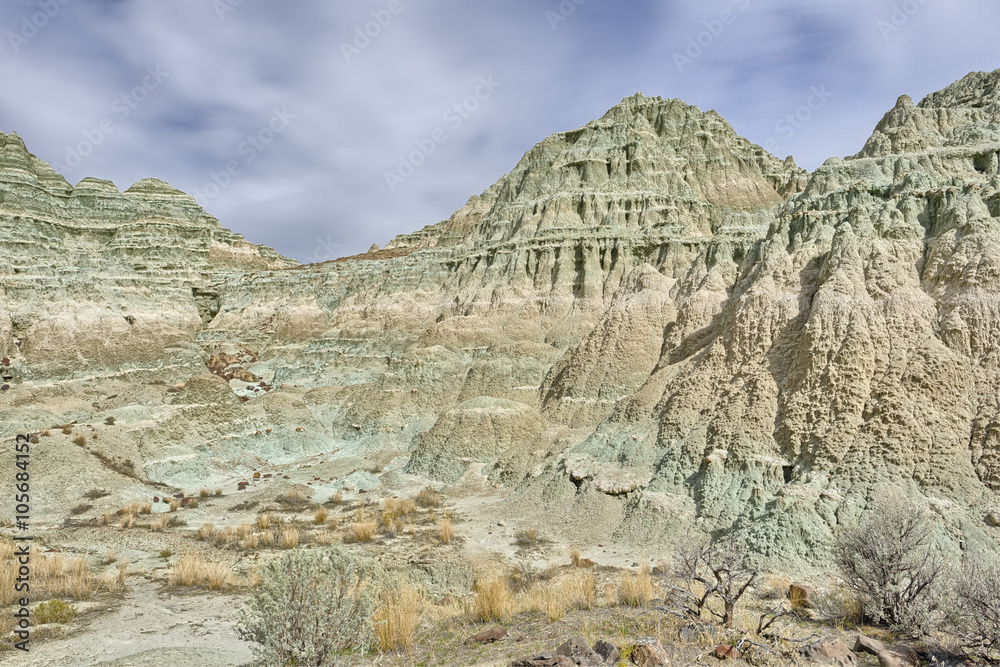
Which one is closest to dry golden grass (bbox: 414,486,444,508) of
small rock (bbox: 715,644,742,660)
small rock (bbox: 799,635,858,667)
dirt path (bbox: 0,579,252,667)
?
dirt path (bbox: 0,579,252,667)

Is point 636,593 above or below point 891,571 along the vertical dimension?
below

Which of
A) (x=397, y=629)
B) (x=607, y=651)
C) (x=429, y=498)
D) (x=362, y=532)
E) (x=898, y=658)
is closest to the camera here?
(x=607, y=651)

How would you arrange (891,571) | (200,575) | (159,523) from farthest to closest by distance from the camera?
(159,523) < (200,575) < (891,571)

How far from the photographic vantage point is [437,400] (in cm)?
3177

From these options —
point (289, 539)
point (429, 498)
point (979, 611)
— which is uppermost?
point (979, 611)

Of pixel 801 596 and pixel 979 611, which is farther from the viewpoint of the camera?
pixel 801 596

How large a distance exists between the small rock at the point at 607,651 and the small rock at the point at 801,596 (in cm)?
510

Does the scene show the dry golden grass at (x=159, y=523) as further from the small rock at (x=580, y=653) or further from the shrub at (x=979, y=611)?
the shrub at (x=979, y=611)

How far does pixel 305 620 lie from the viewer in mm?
6785

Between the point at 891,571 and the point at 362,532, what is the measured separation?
12340 mm

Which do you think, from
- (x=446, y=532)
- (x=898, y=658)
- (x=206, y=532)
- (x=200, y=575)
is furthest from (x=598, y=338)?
(x=898, y=658)

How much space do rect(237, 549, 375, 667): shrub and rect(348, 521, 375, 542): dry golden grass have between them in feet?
26.2

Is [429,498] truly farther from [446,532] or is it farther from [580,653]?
[580,653]

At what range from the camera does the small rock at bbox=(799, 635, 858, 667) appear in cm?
684
